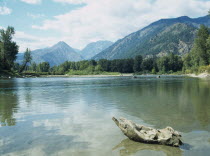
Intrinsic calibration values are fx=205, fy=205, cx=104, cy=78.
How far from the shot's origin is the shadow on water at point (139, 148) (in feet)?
34.4

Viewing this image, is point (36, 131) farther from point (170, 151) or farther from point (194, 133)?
point (194, 133)

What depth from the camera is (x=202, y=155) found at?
33.0ft

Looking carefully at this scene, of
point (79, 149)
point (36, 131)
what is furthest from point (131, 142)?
point (36, 131)

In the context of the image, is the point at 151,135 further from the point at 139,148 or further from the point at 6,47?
the point at 6,47

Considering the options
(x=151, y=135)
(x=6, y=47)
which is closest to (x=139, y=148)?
(x=151, y=135)

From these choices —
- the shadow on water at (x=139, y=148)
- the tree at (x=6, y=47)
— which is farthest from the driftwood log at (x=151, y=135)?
the tree at (x=6, y=47)

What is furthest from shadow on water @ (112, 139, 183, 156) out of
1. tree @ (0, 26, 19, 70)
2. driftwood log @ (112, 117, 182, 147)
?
tree @ (0, 26, 19, 70)

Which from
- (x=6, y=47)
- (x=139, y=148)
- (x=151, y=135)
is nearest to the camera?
(x=139, y=148)

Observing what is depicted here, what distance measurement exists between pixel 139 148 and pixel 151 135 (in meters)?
1.10

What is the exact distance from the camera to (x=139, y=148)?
11047mm

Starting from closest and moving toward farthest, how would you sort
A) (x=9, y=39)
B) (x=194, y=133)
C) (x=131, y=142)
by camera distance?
(x=131, y=142)
(x=194, y=133)
(x=9, y=39)

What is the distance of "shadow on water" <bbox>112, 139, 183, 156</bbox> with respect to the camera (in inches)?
413

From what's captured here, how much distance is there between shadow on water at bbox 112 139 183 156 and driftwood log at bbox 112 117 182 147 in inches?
10.5

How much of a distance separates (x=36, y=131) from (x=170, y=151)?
365 inches
